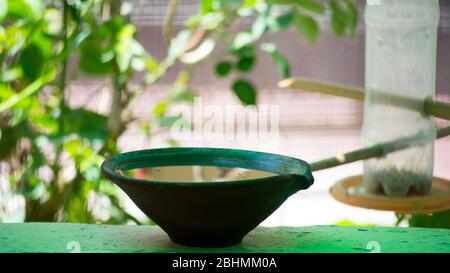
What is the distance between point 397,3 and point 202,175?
34cm

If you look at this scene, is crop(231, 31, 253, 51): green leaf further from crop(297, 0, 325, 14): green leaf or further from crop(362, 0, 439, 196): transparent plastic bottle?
crop(362, 0, 439, 196): transparent plastic bottle

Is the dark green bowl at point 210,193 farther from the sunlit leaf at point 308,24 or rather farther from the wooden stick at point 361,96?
the sunlit leaf at point 308,24

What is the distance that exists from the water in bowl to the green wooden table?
0.07m

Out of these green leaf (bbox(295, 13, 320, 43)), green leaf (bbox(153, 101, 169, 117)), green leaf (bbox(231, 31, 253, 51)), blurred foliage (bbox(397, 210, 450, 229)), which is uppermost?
green leaf (bbox(295, 13, 320, 43))

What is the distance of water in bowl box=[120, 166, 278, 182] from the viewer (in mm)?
929

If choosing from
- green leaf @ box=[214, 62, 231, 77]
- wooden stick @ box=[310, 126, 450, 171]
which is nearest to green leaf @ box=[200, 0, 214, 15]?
green leaf @ box=[214, 62, 231, 77]

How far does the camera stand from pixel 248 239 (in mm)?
960

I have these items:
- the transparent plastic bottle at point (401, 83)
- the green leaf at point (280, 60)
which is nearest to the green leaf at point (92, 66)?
the green leaf at point (280, 60)

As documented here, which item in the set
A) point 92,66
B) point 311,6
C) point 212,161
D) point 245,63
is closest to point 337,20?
point 311,6

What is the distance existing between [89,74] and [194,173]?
0.55 m

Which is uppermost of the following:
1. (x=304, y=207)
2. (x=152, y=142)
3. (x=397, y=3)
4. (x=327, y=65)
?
(x=397, y=3)

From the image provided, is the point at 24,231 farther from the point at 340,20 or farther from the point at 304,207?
the point at 304,207

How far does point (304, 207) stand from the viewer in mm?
1681

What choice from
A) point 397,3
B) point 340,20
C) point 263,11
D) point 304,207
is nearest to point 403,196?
point 397,3
